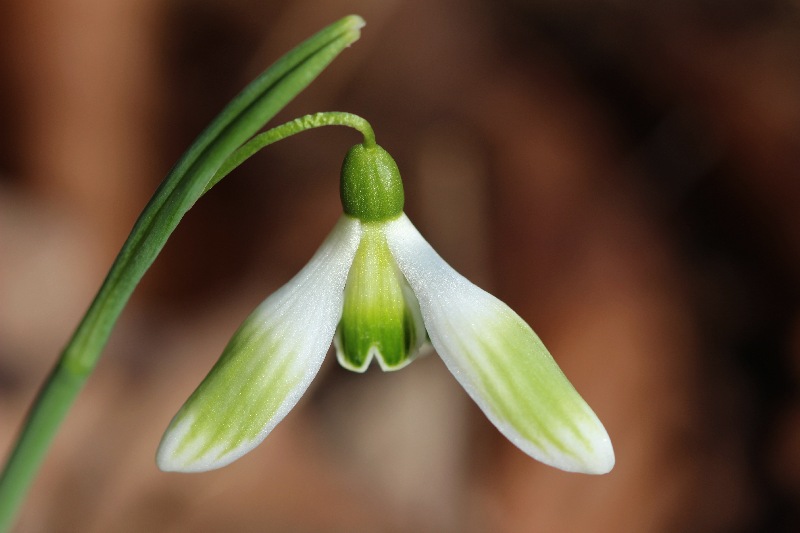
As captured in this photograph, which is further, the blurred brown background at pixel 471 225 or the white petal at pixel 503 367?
the blurred brown background at pixel 471 225

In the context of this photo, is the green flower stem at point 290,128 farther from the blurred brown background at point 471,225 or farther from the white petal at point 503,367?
the blurred brown background at point 471,225

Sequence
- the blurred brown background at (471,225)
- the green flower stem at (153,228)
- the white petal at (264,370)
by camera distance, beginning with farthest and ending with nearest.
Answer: the blurred brown background at (471,225), the white petal at (264,370), the green flower stem at (153,228)

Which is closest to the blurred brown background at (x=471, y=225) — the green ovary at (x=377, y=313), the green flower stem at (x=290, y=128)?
the green ovary at (x=377, y=313)

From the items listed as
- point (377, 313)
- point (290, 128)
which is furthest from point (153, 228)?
point (377, 313)

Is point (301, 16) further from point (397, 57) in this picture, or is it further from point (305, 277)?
point (305, 277)

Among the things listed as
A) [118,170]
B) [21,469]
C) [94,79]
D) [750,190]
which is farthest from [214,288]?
[21,469]

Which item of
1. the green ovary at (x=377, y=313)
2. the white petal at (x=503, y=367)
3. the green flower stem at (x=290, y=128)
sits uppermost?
the green flower stem at (x=290, y=128)

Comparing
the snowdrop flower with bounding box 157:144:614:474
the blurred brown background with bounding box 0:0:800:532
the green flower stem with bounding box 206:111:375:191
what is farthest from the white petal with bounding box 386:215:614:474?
the blurred brown background with bounding box 0:0:800:532
